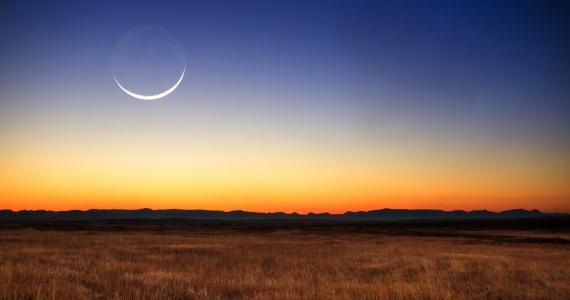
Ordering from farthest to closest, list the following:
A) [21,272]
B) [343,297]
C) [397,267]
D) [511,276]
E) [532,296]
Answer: [397,267], [511,276], [21,272], [532,296], [343,297]

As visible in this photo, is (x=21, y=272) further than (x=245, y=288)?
Yes

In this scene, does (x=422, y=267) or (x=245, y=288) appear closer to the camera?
(x=245, y=288)

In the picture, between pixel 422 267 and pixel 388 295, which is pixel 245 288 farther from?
pixel 422 267

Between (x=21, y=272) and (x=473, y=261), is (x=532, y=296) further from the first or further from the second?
(x=21, y=272)

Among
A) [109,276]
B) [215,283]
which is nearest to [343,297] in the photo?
→ [215,283]

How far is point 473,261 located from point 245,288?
43.6 ft

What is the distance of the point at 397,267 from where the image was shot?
19.9 metres

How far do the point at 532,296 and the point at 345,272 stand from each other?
271 inches

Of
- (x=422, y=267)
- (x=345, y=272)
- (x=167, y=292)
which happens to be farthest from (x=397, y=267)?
(x=167, y=292)

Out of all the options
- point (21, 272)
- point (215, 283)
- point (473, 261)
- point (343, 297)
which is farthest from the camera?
point (473, 261)

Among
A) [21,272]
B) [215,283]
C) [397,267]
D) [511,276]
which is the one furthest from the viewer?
[397,267]

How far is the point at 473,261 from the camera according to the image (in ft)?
72.9

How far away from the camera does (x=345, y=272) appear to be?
18125 millimetres

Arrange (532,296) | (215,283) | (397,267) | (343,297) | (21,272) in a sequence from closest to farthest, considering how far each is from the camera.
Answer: (343,297), (532,296), (215,283), (21,272), (397,267)
